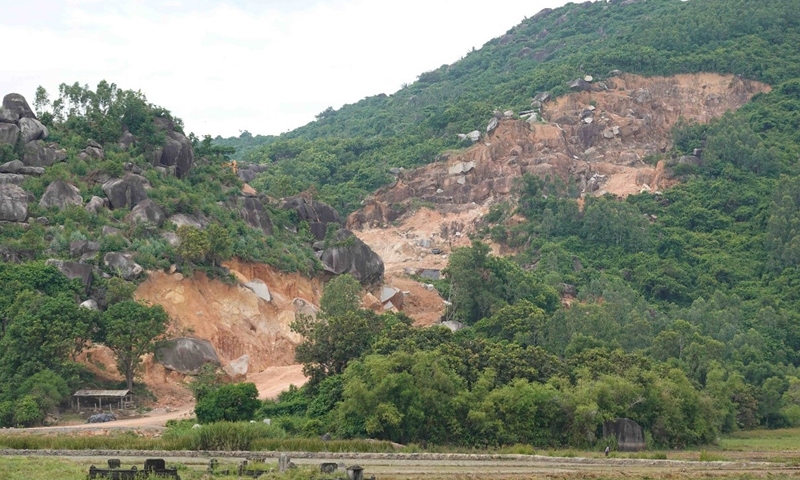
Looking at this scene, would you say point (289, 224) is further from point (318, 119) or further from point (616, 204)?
point (318, 119)

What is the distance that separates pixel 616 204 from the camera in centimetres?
9412

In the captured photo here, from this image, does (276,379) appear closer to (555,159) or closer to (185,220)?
(185,220)

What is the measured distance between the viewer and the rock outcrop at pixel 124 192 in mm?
67875

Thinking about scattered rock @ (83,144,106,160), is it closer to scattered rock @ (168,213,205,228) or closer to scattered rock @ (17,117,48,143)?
scattered rock @ (17,117,48,143)

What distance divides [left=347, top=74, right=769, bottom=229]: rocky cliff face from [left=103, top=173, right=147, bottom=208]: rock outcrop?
116ft

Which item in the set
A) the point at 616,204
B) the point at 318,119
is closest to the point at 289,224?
the point at 616,204

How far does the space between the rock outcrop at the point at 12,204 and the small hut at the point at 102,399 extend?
1419 cm

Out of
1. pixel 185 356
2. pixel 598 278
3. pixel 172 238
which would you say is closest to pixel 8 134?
pixel 172 238

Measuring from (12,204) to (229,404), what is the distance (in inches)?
864

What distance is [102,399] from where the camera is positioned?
55.0 metres

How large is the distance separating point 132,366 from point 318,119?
12642cm

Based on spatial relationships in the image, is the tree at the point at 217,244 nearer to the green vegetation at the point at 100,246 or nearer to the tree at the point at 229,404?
the green vegetation at the point at 100,246

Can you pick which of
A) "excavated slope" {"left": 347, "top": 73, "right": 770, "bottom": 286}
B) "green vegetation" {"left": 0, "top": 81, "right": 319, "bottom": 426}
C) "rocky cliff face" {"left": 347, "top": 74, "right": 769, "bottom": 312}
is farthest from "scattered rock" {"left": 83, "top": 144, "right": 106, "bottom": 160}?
"excavated slope" {"left": 347, "top": 73, "right": 770, "bottom": 286}

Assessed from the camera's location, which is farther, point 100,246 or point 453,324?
point 453,324
